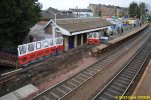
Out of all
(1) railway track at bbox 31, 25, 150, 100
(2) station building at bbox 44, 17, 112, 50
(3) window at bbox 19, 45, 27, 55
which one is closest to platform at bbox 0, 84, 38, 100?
(1) railway track at bbox 31, 25, 150, 100

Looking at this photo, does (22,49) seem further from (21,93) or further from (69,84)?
(69,84)

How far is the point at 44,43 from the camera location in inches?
848

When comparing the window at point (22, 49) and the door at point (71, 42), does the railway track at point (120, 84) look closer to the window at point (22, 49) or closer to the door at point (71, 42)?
the window at point (22, 49)

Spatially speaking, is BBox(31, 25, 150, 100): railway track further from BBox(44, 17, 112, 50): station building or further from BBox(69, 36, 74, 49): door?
BBox(69, 36, 74, 49): door

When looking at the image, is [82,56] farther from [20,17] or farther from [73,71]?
[20,17]

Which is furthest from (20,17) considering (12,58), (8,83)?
(8,83)

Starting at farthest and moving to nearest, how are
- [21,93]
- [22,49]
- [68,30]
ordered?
[68,30] < [22,49] < [21,93]

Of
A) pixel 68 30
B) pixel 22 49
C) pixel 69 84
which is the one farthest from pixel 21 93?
pixel 68 30

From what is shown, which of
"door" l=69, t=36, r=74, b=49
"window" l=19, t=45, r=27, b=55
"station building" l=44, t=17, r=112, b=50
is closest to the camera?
"window" l=19, t=45, r=27, b=55

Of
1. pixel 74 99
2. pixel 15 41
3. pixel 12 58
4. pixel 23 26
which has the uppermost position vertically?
pixel 23 26

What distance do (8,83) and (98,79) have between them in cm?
748

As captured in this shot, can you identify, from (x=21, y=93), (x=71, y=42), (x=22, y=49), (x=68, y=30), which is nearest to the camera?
(x=21, y=93)

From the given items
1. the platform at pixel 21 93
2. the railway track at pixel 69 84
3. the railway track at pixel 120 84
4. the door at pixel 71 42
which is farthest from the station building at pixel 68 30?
the platform at pixel 21 93

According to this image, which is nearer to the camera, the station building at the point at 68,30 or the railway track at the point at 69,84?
the railway track at the point at 69,84
